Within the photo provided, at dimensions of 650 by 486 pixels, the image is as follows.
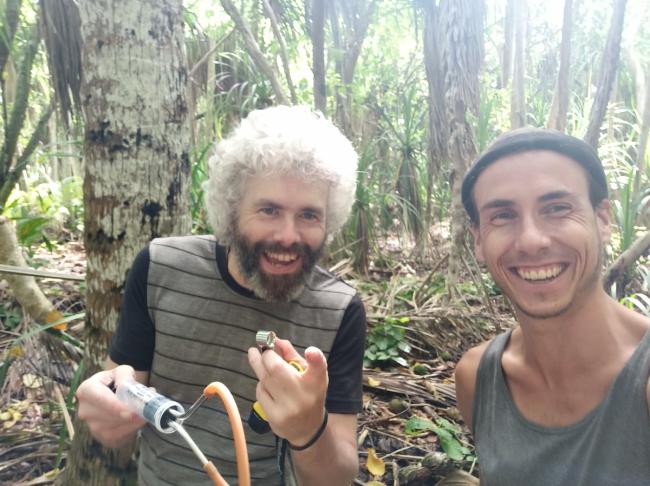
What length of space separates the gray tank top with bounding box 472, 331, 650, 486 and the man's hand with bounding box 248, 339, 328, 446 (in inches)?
24.8

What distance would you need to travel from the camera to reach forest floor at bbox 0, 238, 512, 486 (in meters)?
2.35

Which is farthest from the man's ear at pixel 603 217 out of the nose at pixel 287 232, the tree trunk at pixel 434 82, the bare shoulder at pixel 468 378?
the tree trunk at pixel 434 82

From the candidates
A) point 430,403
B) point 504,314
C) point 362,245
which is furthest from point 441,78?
point 430,403

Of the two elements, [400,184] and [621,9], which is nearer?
[621,9]

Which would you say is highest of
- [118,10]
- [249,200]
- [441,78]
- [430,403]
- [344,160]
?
[441,78]

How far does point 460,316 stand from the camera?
12.4 feet

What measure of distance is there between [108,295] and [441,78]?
124 inches

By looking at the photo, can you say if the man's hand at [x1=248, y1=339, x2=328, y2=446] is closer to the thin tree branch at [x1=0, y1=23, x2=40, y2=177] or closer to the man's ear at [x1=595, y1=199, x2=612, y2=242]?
the man's ear at [x1=595, y1=199, x2=612, y2=242]

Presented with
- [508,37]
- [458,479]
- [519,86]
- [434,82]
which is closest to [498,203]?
[458,479]

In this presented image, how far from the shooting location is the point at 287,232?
5.00 feet

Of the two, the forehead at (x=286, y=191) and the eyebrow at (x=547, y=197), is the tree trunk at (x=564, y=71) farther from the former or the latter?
the forehead at (x=286, y=191)

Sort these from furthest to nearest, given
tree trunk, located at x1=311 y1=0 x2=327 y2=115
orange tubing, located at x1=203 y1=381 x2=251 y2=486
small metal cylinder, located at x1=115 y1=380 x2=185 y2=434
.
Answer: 1. tree trunk, located at x1=311 y1=0 x2=327 y2=115
2. small metal cylinder, located at x1=115 y1=380 x2=185 y2=434
3. orange tubing, located at x1=203 y1=381 x2=251 y2=486

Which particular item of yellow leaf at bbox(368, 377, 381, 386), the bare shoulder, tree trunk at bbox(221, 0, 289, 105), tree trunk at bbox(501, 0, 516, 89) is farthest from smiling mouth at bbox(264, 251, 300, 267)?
tree trunk at bbox(501, 0, 516, 89)

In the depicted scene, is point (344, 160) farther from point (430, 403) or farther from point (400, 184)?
point (400, 184)
